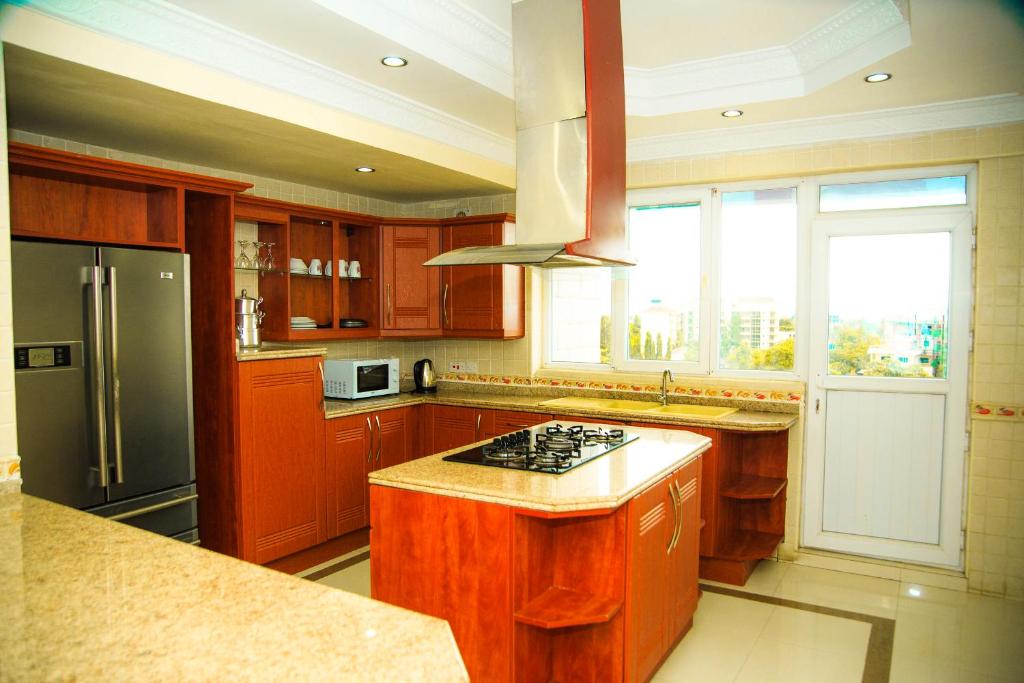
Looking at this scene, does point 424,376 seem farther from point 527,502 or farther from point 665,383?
point 527,502

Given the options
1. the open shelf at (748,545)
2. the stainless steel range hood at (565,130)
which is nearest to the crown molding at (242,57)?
the stainless steel range hood at (565,130)

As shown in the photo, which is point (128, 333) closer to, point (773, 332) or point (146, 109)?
point (146, 109)

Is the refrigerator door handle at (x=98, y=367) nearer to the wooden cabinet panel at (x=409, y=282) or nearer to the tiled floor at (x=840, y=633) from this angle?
the tiled floor at (x=840, y=633)

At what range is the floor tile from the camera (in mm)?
3551

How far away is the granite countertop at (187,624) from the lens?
110cm

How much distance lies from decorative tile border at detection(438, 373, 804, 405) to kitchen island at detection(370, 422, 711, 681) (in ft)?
6.12

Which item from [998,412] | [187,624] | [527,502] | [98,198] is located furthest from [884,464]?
[98,198]

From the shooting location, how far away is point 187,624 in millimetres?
1256

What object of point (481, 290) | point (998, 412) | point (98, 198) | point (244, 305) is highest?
point (98, 198)

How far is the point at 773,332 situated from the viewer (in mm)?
4352

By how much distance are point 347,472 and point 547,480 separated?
2.27 meters

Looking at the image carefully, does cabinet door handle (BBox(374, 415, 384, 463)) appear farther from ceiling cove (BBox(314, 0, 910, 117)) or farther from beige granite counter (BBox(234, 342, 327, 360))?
ceiling cove (BBox(314, 0, 910, 117))

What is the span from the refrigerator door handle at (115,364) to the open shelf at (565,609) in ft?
6.83

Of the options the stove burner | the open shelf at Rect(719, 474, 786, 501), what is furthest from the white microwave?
the open shelf at Rect(719, 474, 786, 501)
